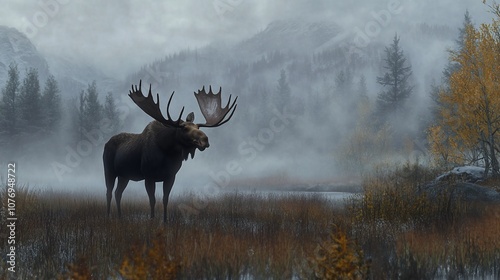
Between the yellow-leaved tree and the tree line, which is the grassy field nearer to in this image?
the yellow-leaved tree

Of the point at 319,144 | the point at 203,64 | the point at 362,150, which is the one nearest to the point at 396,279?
the point at 362,150

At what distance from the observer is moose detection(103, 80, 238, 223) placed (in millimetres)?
7754

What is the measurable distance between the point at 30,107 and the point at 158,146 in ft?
145

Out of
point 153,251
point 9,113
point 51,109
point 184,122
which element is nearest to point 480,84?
point 184,122

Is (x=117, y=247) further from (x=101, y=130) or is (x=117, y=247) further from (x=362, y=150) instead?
(x=101, y=130)

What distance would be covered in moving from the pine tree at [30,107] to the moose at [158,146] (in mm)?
42804

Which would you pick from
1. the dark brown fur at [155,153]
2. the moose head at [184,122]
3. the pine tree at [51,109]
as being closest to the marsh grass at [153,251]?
the dark brown fur at [155,153]

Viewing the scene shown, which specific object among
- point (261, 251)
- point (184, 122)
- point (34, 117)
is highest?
point (34, 117)

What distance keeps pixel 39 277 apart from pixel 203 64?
651 ft

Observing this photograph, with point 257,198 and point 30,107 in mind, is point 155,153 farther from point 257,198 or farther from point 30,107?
point 30,107

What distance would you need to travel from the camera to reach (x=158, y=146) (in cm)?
817

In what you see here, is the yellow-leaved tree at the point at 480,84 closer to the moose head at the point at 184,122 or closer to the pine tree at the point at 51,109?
the moose head at the point at 184,122

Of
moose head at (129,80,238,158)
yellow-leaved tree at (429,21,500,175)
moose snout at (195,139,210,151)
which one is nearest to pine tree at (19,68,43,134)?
yellow-leaved tree at (429,21,500,175)

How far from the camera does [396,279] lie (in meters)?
4.64
